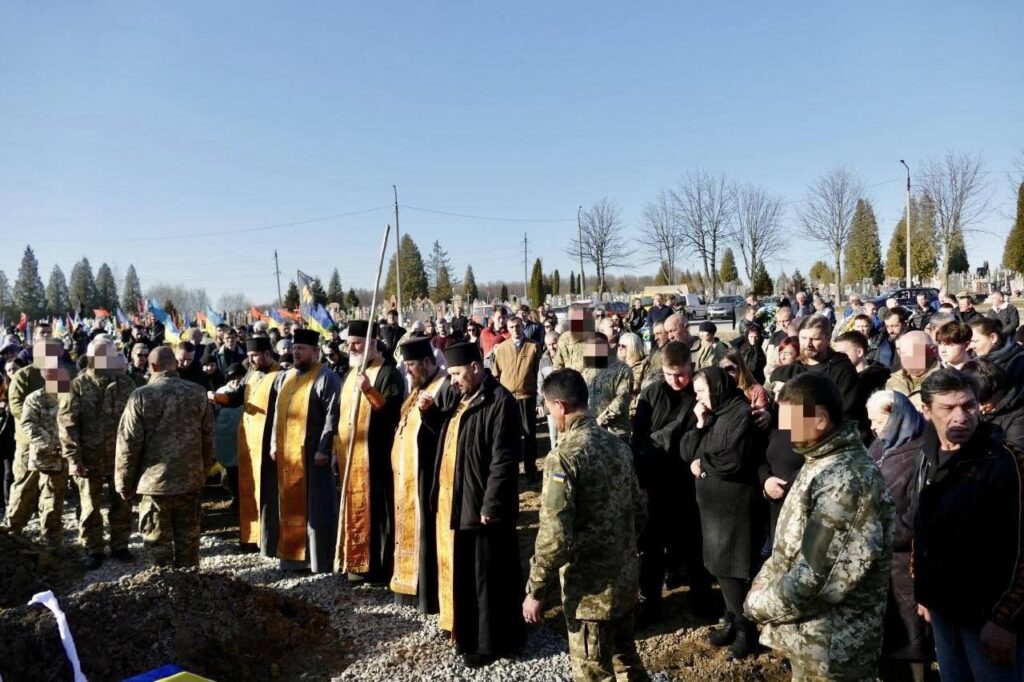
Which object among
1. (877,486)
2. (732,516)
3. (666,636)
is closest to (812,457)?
(877,486)

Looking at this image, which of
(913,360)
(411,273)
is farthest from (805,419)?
(411,273)

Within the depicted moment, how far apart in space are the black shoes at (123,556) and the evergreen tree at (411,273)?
53.2m

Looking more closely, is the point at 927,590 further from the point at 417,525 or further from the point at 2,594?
the point at 2,594

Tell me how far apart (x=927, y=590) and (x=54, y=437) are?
281 inches

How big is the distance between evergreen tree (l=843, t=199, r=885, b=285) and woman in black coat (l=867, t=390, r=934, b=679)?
53465 millimetres

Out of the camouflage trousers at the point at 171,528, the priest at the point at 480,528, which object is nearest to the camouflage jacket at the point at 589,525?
the priest at the point at 480,528

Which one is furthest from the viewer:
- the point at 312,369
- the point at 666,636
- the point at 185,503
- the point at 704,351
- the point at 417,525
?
the point at 704,351

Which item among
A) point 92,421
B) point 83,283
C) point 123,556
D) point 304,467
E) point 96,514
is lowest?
point 123,556

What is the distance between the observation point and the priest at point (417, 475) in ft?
17.6

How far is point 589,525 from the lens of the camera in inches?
136

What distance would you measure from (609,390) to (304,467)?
9.53 feet

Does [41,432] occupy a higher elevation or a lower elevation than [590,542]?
higher

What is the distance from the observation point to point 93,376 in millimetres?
6742

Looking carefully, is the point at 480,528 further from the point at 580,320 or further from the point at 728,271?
the point at 728,271
